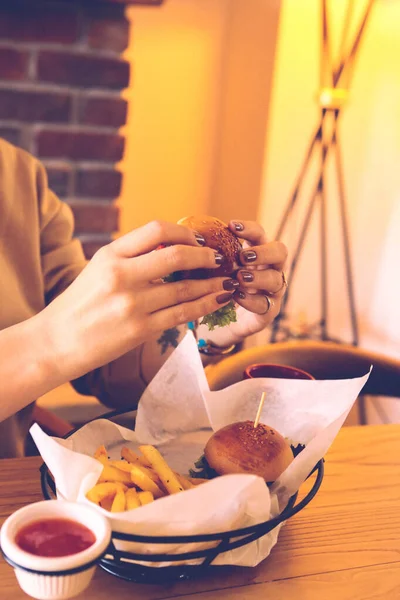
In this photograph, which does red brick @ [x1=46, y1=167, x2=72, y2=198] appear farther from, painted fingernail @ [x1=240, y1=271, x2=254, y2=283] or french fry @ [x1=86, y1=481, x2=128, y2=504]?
french fry @ [x1=86, y1=481, x2=128, y2=504]

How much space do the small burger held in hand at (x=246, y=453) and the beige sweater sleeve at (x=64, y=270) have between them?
0.44 m

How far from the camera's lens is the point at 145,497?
2.00 ft

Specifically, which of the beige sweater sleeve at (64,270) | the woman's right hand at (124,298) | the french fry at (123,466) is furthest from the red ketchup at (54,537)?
the beige sweater sleeve at (64,270)

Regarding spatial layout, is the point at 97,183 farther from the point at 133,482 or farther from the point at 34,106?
the point at 133,482

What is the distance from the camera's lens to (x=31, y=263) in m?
1.10

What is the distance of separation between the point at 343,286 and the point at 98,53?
1491mm

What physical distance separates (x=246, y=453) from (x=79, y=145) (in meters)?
1.33

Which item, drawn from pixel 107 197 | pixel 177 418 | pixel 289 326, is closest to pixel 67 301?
pixel 177 418

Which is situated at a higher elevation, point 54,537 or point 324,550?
point 54,537

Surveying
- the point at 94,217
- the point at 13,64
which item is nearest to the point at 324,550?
the point at 94,217

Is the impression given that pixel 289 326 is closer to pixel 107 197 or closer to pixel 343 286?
pixel 343 286

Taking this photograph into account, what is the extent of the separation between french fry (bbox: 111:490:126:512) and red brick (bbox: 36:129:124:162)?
4.54ft

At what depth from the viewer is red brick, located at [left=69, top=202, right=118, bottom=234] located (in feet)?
6.19

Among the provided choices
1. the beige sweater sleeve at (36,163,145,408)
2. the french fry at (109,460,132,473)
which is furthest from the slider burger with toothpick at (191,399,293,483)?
the beige sweater sleeve at (36,163,145,408)
